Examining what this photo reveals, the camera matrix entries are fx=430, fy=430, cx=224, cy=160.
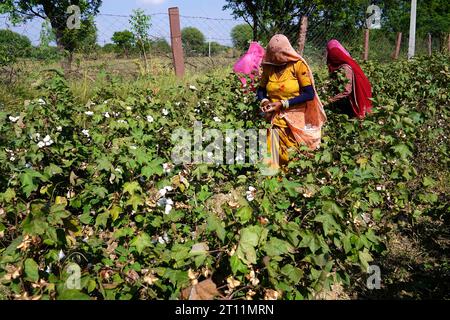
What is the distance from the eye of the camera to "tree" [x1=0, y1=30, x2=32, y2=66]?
5.53 meters

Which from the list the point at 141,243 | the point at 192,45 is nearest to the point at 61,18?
the point at 192,45

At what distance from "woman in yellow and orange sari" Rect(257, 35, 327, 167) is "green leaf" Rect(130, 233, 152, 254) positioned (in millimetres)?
2023

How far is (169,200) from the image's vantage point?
6.41ft

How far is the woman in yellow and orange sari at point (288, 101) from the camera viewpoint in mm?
3535

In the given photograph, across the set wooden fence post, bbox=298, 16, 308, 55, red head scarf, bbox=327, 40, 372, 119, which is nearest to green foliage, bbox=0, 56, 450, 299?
red head scarf, bbox=327, 40, 372, 119

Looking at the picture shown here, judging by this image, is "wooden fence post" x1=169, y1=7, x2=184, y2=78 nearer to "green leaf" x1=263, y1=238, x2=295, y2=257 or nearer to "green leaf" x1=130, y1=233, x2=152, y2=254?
"green leaf" x1=130, y1=233, x2=152, y2=254

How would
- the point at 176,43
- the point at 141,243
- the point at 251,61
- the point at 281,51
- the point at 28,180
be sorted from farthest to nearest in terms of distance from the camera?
the point at 176,43 < the point at 251,61 < the point at 281,51 < the point at 28,180 < the point at 141,243

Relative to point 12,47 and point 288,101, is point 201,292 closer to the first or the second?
point 288,101

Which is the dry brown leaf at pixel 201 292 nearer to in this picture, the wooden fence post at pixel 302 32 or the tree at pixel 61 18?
the tree at pixel 61 18

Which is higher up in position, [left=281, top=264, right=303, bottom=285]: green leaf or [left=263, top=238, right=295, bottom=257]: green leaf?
[left=263, top=238, right=295, bottom=257]: green leaf

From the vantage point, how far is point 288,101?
353cm

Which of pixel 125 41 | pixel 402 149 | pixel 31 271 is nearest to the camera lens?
pixel 31 271

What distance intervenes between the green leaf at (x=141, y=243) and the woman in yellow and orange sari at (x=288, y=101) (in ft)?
6.64

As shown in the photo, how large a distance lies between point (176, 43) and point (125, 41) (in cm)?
122
